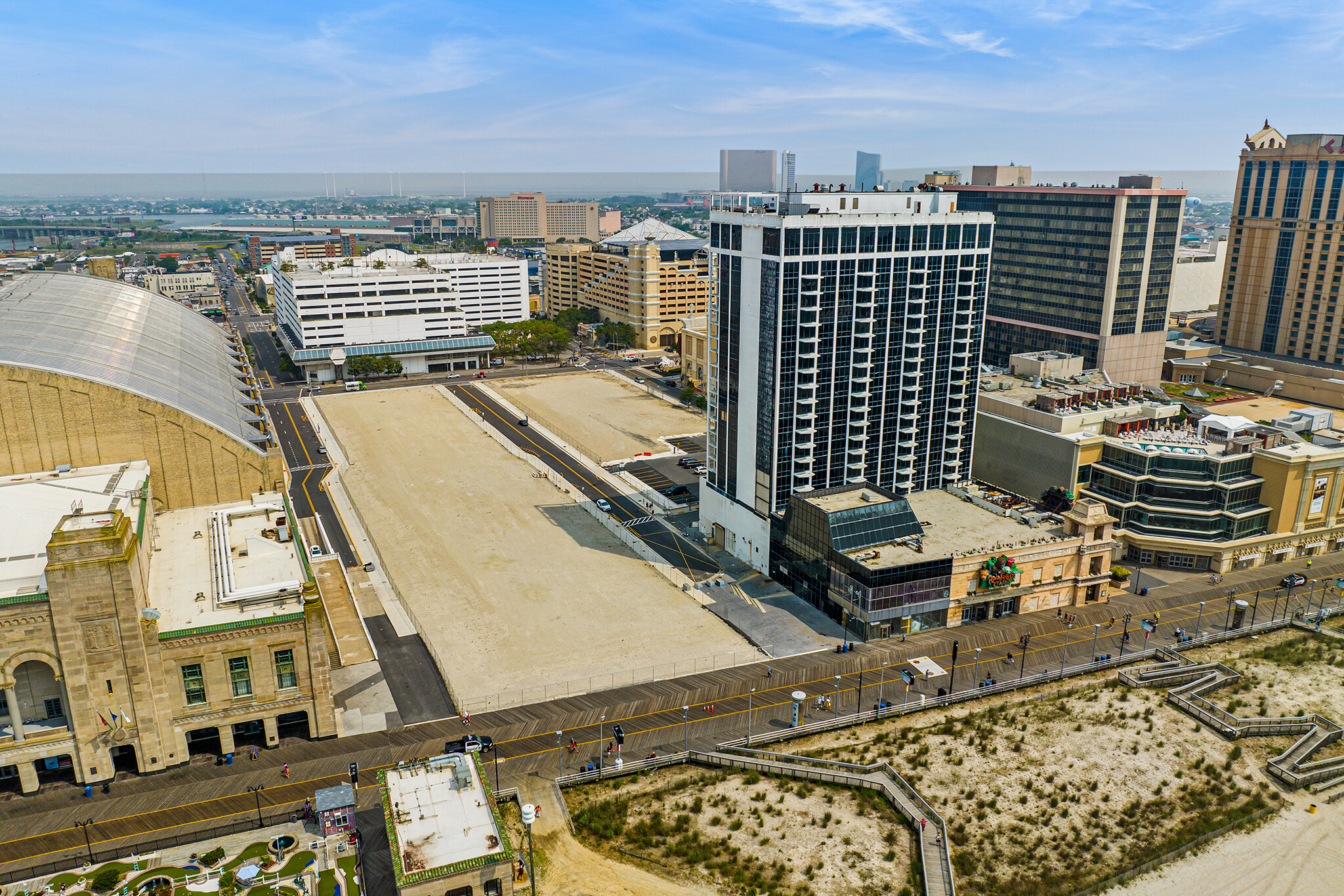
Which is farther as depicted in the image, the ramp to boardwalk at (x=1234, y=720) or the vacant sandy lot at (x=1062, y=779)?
the ramp to boardwalk at (x=1234, y=720)

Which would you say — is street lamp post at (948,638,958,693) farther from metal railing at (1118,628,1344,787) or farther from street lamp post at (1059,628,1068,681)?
metal railing at (1118,628,1344,787)

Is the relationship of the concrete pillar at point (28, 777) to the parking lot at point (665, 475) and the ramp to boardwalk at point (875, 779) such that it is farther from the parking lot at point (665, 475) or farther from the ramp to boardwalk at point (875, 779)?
the parking lot at point (665, 475)

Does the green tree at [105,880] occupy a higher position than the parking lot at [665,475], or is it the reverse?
the parking lot at [665,475]

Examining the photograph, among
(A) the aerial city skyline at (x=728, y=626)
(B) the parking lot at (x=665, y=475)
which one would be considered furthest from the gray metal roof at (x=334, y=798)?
(B) the parking lot at (x=665, y=475)

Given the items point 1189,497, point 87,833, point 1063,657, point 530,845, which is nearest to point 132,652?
point 87,833

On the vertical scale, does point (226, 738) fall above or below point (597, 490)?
above

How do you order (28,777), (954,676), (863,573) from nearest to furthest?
1. (28,777)
2. (954,676)
3. (863,573)

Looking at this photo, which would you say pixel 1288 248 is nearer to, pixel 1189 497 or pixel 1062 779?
pixel 1189 497

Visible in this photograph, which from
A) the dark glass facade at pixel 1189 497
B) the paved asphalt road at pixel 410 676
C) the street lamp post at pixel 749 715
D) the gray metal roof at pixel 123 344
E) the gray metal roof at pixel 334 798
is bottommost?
the street lamp post at pixel 749 715
